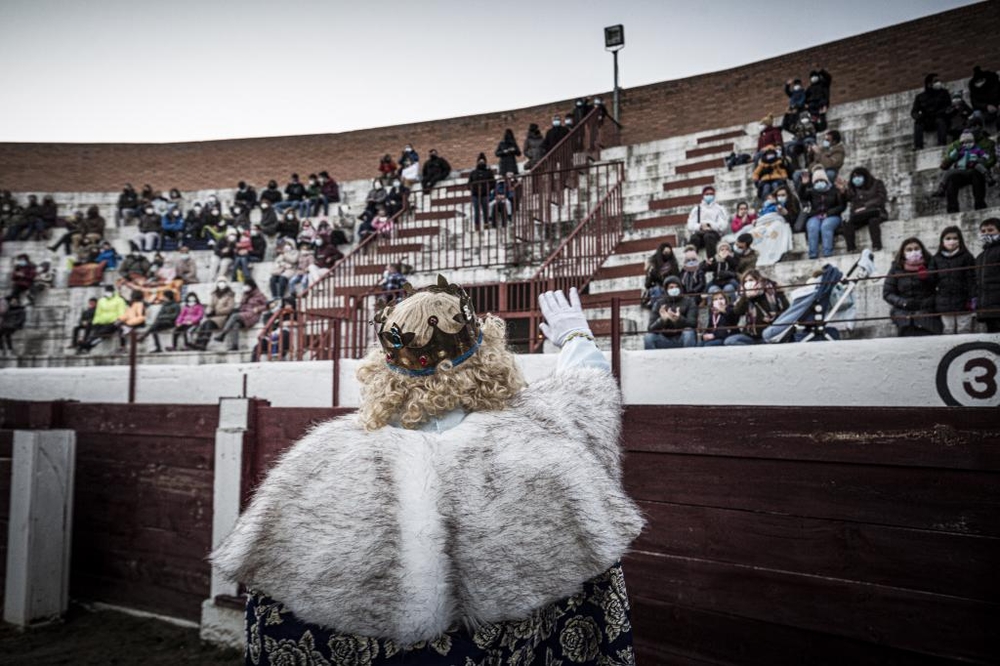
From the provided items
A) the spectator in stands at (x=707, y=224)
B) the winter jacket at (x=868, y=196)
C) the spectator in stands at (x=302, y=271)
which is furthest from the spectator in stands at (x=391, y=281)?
the winter jacket at (x=868, y=196)

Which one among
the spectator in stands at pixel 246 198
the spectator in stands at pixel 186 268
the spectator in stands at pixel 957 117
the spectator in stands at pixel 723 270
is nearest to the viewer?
the spectator in stands at pixel 723 270

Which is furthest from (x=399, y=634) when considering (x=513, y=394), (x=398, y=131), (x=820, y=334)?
(x=398, y=131)

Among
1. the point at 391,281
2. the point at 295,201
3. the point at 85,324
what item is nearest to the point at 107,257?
the point at 85,324

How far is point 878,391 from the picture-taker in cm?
414

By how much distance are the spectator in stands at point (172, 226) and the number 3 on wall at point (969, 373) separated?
1604 cm

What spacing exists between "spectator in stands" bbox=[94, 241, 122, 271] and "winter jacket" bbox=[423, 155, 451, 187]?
299 inches

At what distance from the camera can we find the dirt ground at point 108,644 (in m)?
4.09

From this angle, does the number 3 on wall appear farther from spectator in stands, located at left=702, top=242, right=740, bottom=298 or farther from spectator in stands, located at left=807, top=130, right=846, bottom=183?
spectator in stands, located at left=807, top=130, right=846, bottom=183

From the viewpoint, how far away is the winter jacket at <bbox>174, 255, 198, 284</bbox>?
14188mm

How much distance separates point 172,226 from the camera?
15844mm

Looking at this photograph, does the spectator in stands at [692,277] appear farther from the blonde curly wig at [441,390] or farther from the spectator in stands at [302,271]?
the spectator in stands at [302,271]

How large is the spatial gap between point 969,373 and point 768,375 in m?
1.15

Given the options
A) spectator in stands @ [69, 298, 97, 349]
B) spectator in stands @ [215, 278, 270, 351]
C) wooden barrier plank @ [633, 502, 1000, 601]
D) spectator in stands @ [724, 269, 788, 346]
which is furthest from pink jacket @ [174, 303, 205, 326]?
wooden barrier plank @ [633, 502, 1000, 601]

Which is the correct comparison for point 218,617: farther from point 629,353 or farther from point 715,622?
point 629,353
